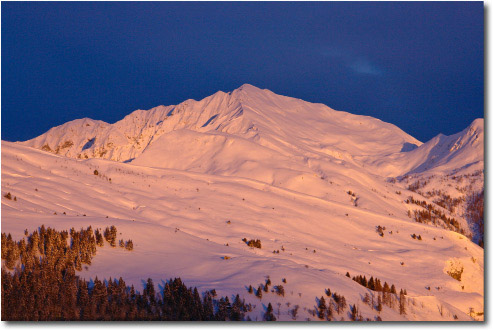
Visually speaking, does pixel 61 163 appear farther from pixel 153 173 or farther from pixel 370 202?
pixel 370 202

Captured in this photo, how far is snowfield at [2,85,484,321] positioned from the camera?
18375mm

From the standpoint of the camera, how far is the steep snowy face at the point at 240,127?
97250mm

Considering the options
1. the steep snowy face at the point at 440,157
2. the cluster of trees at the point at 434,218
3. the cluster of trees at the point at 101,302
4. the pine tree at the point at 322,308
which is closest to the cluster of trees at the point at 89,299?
the cluster of trees at the point at 101,302

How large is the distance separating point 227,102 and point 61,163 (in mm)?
82151

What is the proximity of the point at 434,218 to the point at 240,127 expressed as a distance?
4765 cm

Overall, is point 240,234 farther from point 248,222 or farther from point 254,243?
point 248,222

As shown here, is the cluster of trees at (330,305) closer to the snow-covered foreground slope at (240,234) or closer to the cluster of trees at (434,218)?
the snow-covered foreground slope at (240,234)

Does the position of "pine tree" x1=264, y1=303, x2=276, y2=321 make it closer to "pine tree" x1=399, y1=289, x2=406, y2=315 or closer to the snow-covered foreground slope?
the snow-covered foreground slope

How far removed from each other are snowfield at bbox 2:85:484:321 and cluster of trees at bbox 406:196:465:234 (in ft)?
4.64

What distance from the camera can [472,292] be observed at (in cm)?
2298

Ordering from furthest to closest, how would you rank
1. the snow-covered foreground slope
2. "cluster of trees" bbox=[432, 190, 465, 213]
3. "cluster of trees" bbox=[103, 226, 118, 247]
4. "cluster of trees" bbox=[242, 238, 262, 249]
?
"cluster of trees" bbox=[432, 190, 465, 213], "cluster of trees" bbox=[242, 238, 262, 249], "cluster of trees" bbox=[103, 226, 118, 247], the snow-covered foreground slope

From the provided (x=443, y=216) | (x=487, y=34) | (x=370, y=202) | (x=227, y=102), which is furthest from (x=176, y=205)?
(x=227, y=102)

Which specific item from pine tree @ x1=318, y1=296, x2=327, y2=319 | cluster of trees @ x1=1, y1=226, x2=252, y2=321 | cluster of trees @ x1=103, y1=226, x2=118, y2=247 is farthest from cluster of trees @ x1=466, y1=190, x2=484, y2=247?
cluster of trees @ x1=1, y1=226, x2=252, y2=321

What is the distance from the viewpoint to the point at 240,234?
28.6m
